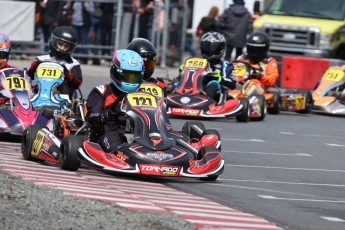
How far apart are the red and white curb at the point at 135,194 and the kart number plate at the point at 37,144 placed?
0.38ft

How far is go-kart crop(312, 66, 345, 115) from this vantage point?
69.5ft

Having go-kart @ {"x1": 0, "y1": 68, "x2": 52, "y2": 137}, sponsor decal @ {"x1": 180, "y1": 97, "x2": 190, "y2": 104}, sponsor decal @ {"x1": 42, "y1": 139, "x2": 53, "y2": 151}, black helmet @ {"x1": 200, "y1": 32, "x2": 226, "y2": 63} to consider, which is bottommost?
sponsor decal @ {"x1": 180, "y1": 97, "x2": 190, "y2": 104}

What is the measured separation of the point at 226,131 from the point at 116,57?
542cm

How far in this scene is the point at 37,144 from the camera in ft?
39.4

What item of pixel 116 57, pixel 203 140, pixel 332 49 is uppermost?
pixel 116 57

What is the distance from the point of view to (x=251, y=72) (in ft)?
67.7

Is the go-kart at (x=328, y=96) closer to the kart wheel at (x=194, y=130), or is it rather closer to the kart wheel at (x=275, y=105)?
the kart wheel at (x=275, y=105)

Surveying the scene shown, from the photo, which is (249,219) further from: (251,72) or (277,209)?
(251,72)

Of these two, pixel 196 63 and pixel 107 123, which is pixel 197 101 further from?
pixel 107 123

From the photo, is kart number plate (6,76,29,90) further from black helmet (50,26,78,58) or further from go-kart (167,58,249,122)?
go-kart (167,58,249,122)

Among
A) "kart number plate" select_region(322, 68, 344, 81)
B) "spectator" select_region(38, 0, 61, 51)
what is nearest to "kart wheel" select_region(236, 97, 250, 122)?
"kart number plate" select_region(322, 68, 344, 81)

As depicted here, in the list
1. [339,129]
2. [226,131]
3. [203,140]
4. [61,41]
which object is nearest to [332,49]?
[339,129]

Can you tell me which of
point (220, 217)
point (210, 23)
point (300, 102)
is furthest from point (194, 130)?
point (210, 23)

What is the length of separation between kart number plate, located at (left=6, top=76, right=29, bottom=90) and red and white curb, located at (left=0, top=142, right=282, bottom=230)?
2.30m
